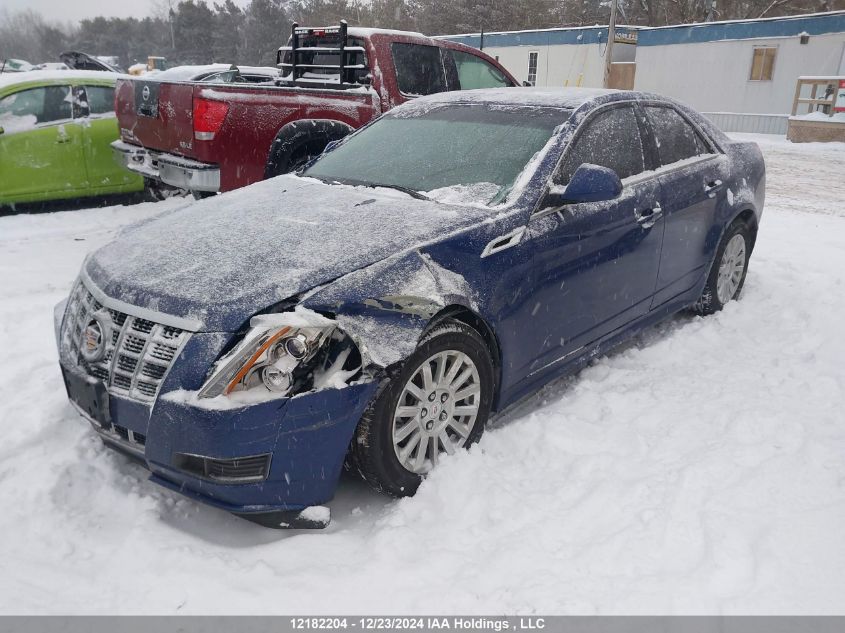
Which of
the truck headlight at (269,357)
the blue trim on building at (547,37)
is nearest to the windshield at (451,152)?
the truck headlight at (269,357)

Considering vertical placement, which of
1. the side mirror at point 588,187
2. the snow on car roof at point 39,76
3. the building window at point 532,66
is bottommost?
the side mirror at point 588,187

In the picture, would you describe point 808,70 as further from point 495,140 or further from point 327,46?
point 495,140

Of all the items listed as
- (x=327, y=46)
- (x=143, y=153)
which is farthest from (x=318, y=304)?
(x=327, y=46)

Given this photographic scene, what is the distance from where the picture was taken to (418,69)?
7.18 meters

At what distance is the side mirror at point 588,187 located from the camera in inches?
129

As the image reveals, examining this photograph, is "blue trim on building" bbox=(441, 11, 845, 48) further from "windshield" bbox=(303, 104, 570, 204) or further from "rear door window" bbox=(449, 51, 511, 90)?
"windshield" bbox=(303, 104, 570, 204)

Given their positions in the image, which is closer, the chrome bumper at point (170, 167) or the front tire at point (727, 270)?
the front tire at point (727, 270)

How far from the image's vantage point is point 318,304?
2557 mm

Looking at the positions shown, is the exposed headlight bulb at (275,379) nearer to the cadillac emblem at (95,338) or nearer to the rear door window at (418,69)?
the cadillac emblem at (95,338)

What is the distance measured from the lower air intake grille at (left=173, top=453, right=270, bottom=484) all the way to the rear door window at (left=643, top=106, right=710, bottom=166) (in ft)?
10.3

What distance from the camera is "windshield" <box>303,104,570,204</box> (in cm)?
346

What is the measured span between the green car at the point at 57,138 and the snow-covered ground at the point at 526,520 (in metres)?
4.17
